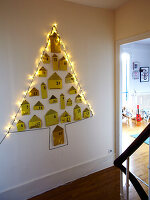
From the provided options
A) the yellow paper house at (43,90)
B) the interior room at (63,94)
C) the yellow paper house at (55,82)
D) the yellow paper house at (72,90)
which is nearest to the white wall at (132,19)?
the interior room at (63,94)

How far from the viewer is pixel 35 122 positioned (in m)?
2.18

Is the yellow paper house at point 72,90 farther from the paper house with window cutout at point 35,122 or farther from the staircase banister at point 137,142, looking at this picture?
the staircase banister at point 137,142

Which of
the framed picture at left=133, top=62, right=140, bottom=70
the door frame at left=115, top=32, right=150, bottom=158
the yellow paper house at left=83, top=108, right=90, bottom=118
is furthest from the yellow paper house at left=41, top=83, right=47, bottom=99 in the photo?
the framed picture at left=133, top=62, right=140, bottom=70

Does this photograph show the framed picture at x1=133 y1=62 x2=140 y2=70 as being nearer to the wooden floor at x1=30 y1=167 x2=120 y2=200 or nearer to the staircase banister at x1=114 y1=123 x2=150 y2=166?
the wooden floor at x1=30 y1=167 x2=120 y2=200

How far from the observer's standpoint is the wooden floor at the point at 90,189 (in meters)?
2.23

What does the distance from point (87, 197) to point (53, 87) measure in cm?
155

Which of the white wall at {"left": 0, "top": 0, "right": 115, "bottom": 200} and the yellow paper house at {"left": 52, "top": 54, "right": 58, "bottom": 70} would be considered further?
the yellow paper house at {"left": 52, "top": 54, "right": 58, "bottom": 70}

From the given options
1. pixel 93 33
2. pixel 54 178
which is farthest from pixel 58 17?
pixel 54 178

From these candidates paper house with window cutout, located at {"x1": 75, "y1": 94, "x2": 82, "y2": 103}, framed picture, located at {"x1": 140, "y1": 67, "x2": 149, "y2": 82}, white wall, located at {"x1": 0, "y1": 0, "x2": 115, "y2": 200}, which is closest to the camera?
white wall, located at {"x1": 0, "y1": 0, "x2": 115, "y2": 200}

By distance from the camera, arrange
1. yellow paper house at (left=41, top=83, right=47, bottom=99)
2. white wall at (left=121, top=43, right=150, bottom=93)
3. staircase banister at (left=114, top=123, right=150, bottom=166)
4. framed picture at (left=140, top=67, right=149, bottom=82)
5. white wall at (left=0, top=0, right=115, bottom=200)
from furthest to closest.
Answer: framed picture at (left=140, top=67, right=149, bottom=82) < white wall at (left=121, top=43, right=150, bottom=93) < yellow paper house at (left=41, top=83, right=47, bottom=99) < white wall at (left=0, top=0, right=115, bottom=200) < staircase banister at (left=114, top=123, right=150, bottom=166)

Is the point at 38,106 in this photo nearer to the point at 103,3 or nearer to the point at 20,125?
the point at 20,125

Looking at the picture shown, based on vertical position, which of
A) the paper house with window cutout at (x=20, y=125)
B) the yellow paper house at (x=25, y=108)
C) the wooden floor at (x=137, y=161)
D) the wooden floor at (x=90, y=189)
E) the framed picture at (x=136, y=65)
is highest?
the framed picture at (x=136, y=65)

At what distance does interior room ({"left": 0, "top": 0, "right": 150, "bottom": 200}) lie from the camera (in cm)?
202

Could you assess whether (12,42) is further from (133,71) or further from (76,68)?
(133,71)
